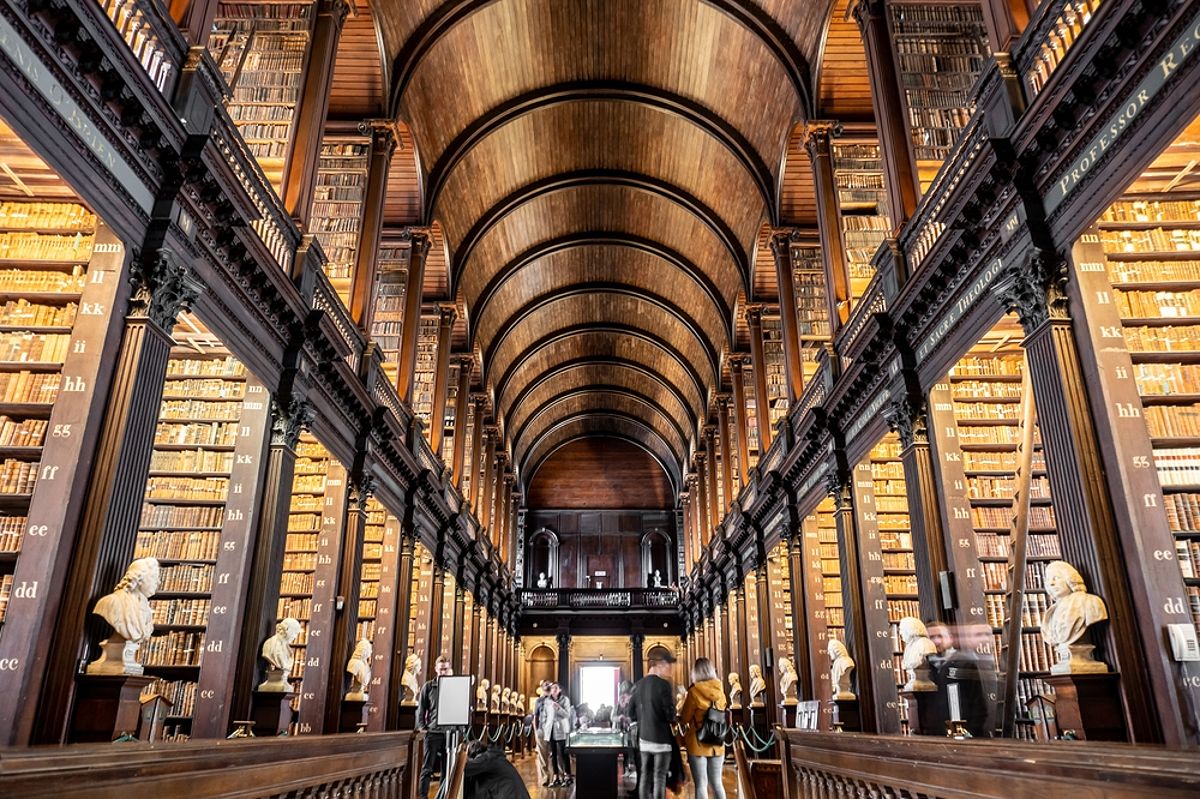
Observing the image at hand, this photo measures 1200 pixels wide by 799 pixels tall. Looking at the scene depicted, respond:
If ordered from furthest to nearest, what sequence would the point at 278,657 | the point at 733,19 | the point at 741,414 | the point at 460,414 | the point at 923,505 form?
the point at 460,414 < the point at 741,414 < the point at 733,19 < the point at 923,505 < the point at 278,657

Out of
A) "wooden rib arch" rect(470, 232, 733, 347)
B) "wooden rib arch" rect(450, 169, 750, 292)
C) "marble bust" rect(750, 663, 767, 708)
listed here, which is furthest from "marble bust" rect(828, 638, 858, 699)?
"wooden rib arch" rect(470, 232, 733, 347)

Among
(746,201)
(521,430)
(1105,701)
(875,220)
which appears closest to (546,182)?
(746,201)

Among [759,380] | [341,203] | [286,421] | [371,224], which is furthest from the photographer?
[759,380]

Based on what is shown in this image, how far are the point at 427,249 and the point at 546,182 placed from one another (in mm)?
4252

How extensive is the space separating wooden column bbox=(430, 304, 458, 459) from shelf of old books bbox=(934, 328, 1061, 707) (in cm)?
826

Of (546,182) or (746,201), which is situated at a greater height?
(546,182)

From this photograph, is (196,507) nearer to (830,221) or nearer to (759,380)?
(830,221)

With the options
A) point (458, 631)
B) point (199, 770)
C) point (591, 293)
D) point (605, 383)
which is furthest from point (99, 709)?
point (605, 383)

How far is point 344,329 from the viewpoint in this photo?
8641 mm

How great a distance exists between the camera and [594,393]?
88.6 feet

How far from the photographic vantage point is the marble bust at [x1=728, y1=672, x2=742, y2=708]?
13.0 meters

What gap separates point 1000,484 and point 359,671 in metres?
6.71

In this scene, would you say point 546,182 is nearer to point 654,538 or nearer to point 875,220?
point 875,220

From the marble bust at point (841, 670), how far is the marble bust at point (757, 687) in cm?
385
